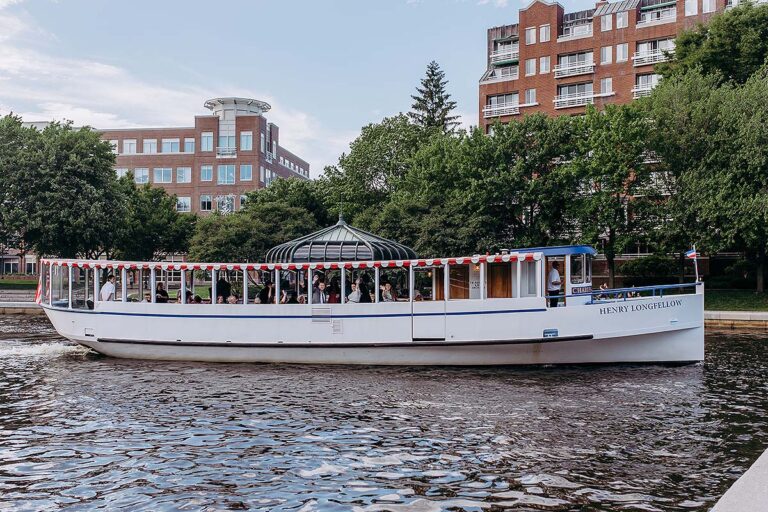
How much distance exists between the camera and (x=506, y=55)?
71.9m

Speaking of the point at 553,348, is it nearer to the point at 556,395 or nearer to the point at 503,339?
the point at 503,339

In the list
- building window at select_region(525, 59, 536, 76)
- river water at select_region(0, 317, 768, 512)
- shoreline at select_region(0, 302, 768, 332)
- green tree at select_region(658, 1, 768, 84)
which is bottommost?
river water at select_region(0, 317, 768, 512)

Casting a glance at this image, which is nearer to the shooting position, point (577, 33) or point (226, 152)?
point (577, 33)

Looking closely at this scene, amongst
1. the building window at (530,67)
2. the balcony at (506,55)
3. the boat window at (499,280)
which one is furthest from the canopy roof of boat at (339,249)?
the balcony at (506,55)

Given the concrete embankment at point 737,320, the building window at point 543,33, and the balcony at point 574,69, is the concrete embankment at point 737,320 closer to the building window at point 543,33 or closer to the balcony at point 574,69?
the balcony at point 574,69

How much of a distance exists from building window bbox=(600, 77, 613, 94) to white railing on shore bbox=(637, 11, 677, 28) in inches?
207

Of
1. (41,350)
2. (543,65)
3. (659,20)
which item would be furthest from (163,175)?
(41,350)

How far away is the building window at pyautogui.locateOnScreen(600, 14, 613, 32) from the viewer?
214 feet

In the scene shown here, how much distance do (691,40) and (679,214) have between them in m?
17.6

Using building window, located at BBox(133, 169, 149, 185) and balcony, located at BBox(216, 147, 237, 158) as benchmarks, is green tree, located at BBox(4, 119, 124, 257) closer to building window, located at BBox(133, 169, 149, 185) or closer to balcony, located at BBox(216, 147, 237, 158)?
balcony, located at BBox(216, 147, 237, 158)

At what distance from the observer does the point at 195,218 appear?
70062 mm

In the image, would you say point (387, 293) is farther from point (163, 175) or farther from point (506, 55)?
point (163, 175)

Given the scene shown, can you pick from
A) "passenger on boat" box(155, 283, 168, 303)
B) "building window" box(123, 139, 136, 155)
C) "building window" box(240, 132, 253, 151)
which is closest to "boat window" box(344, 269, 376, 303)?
"passenger on boat" box(155, 283, 168, 303)

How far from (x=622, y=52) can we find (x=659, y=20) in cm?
401
